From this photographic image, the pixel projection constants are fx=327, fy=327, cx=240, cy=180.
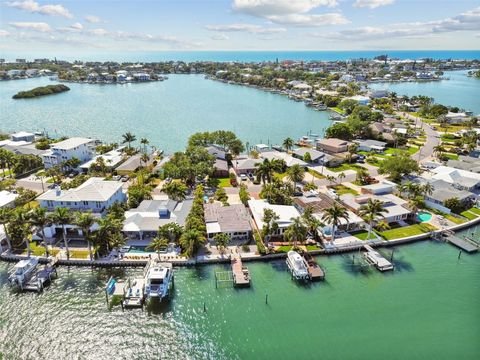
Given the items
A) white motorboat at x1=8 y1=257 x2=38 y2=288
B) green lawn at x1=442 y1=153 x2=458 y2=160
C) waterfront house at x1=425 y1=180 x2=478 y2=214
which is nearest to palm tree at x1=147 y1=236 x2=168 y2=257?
white motorboat at x1=8 y1=257 x2=38 y2=288

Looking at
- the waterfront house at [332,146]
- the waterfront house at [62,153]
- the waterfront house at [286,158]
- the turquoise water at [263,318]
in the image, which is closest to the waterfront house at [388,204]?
the turquoise water at [263,318]

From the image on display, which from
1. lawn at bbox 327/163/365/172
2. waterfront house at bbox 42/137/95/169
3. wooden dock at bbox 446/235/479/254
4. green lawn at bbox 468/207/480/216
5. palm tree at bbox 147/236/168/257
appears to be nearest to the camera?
palm tree at bbox 147/236/168/257

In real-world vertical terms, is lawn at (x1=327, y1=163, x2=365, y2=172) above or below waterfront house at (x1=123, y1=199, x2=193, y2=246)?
below

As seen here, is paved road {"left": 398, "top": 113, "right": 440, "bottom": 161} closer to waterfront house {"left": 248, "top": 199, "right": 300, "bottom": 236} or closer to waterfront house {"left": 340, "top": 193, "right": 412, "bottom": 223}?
waterfront house {"left": 340, "top": 193, "right": 412, "bottom": 223}

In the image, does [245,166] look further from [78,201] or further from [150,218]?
[78,201]

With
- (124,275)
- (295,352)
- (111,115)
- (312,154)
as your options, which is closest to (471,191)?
(312,154)

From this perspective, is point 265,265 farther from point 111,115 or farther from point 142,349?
point 111,115
